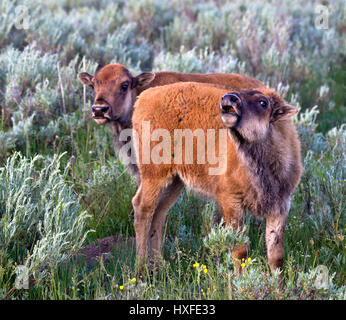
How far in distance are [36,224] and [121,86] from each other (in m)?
2.18

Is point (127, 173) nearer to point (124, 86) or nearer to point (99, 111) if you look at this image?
point (99, 111)

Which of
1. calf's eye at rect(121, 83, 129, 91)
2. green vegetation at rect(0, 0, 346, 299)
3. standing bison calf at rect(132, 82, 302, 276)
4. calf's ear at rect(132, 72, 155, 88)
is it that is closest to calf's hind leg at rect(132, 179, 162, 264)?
standing bison calf at rect(132, 82, 302, 276)

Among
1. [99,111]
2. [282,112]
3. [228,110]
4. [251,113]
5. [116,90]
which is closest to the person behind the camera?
[228,110]

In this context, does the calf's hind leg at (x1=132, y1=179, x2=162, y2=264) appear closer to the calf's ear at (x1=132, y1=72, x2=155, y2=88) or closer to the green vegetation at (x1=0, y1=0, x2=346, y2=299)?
the green vegetation at (x1=0, y1=0, x2=346, y2=299)

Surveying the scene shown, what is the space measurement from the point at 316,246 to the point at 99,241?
2.14 meters

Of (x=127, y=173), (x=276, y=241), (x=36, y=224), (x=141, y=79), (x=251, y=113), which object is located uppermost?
(x=141, y=79)

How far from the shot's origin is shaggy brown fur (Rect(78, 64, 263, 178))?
19.9ft

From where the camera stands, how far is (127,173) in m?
6.27

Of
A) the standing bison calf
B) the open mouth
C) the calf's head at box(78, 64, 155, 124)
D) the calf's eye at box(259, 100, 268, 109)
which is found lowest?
the standing bison calf

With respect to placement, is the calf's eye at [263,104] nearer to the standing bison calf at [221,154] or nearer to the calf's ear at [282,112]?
the standing bison calf at [221,154]

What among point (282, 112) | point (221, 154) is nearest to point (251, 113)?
point (282, 112)

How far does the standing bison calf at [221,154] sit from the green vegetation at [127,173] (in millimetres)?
275

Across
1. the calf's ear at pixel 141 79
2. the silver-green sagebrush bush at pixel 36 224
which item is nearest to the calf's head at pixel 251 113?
the silver-green sagebrush bush at pixel 36 224

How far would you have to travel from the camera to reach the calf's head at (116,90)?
605cm
